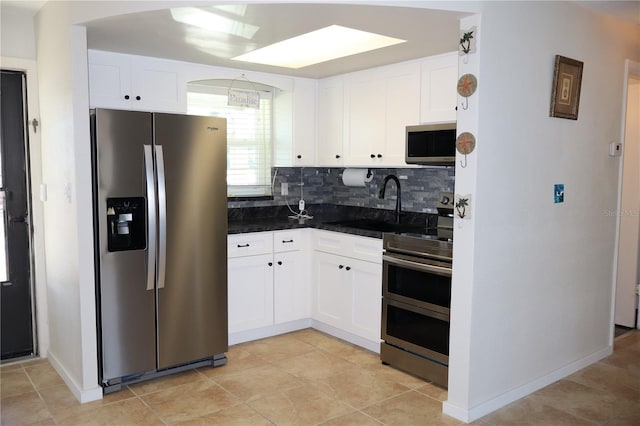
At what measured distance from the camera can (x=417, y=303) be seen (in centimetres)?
→ 332

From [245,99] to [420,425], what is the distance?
284 centimetres

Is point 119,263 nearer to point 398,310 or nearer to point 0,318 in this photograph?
point 0,318

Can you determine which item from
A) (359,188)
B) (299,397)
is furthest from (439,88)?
(299,397)

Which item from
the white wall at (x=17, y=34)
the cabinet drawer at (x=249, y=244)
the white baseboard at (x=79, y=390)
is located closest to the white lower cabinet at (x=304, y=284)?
the cabinet drawer at (x=249, y=244)

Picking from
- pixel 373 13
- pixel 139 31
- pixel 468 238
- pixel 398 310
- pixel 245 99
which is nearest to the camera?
pixel 373 13

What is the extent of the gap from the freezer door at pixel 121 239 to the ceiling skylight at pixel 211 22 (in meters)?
0.67

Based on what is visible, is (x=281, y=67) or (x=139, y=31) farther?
(x=281, y=67)

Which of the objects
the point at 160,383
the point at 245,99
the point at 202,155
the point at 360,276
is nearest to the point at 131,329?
the point at 160,383

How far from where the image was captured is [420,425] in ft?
9.09

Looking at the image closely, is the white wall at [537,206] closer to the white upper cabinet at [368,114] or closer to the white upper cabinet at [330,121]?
the white upper cabinet at [368,114]

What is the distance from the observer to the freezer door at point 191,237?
3.21m

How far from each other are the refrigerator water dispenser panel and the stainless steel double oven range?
1604 mm

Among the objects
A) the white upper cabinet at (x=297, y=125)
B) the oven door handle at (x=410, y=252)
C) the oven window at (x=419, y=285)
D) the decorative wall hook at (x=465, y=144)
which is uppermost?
the white upper cabinet at (x=297, y=125)

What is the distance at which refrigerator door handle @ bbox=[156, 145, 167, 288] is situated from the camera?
10.3 feet
